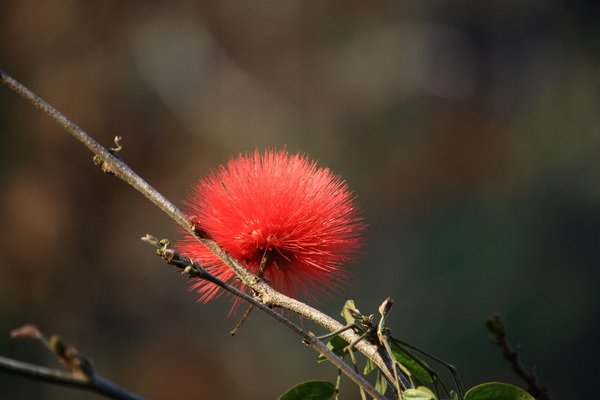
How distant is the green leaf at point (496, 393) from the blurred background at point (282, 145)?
388cm

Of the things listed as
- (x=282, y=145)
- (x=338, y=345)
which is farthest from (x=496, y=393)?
(x=282, y=145)

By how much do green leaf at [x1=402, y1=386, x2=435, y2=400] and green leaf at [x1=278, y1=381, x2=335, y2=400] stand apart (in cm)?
8

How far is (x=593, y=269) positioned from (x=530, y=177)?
0.74 m

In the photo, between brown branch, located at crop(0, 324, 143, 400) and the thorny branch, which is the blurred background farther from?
brown branch, located at crop(0, 324, 143, 400)

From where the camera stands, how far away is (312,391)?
2.35ft

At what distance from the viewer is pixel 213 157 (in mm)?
5496

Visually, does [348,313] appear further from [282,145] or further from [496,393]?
[282,145]

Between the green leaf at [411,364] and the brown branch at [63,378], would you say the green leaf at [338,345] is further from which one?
the brown branch at [63,378]

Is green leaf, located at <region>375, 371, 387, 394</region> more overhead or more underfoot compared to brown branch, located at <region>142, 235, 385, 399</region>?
more underfoot

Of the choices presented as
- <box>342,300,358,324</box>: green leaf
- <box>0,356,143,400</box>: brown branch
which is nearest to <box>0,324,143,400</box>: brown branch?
<box>0,356,143,400</box>: brown branch

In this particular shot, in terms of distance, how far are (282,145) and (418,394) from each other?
416cm

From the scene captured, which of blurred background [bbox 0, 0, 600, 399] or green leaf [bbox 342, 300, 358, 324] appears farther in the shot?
blurred background [bbox 0, 0, 600, 399]

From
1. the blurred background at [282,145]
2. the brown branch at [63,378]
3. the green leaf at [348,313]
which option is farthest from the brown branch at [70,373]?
the blurred background at [282,145]

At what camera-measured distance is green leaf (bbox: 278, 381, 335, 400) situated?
701 millimetres
